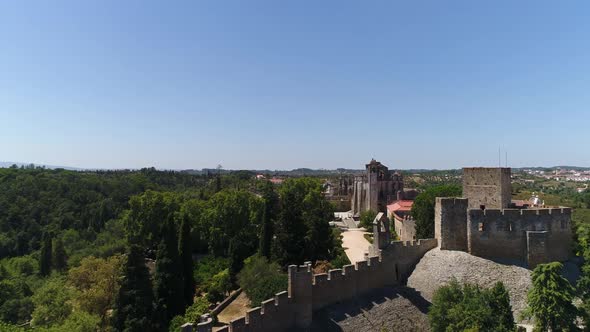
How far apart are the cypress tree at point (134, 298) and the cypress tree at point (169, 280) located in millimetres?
4160

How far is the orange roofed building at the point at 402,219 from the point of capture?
3416 cm

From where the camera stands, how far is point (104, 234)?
55375 mm

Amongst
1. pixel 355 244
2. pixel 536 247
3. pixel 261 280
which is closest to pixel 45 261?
pixel 261 280

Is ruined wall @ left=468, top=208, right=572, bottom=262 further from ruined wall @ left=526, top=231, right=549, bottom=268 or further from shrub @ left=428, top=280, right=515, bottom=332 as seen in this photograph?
shrub @ left=428, top=280, right=515, bottom=332

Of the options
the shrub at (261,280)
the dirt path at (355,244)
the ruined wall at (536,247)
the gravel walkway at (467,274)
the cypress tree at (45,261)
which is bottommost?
the cypress tree at (45,261)

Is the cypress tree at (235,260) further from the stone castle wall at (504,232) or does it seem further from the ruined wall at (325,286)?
the stone castle wall at (504,232)

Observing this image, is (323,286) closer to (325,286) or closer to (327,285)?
(325,286)

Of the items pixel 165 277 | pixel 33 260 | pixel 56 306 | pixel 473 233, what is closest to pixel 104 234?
pixel 33 260

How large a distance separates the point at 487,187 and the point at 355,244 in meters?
19.4

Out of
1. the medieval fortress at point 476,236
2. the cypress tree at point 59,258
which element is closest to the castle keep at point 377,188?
the medieval fortress at point 476,236

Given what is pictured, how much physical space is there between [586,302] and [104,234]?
5422cm

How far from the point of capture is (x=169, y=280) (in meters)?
25.2

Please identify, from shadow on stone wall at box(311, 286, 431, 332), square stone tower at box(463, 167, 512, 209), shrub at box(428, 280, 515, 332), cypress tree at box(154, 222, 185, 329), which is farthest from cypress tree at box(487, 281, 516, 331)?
cypress tree at box(154, 222, 185, 329)

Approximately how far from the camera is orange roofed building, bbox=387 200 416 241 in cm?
3416
